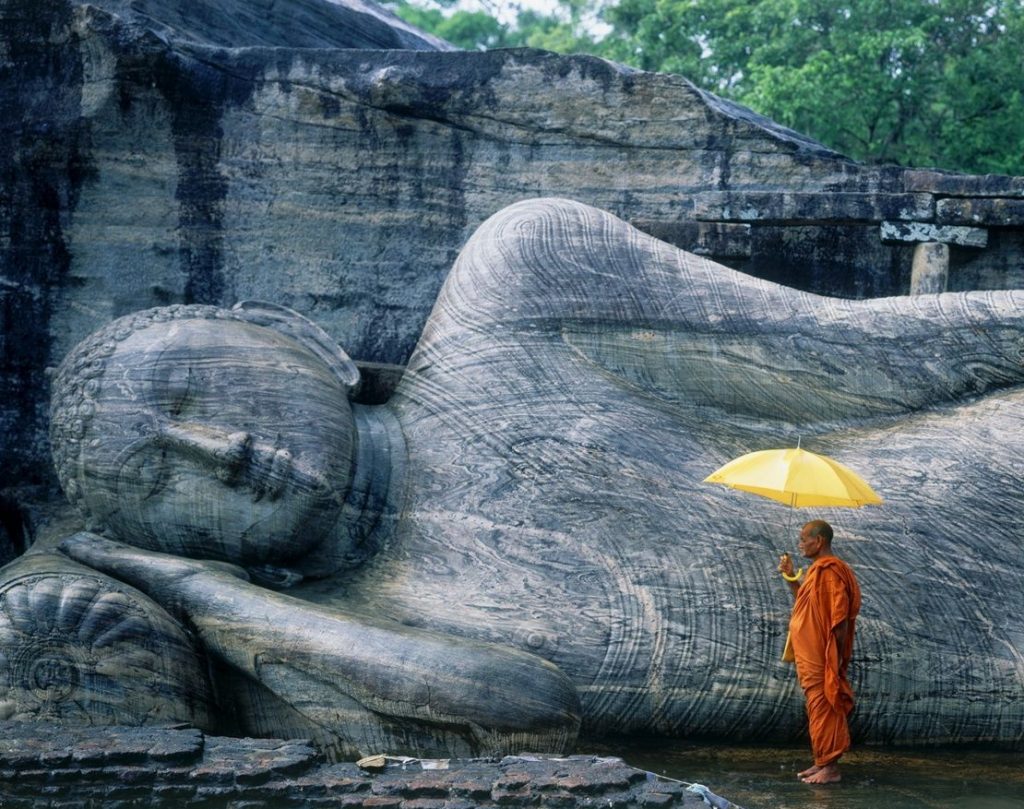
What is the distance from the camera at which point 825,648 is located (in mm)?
4969

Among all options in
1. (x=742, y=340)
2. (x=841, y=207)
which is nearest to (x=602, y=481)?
(x=742, y=340)

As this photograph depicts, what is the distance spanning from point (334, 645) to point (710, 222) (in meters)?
2.88

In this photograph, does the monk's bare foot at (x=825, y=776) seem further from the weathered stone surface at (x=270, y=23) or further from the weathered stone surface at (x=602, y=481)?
the weathered stone surface at (x=270, y=23)

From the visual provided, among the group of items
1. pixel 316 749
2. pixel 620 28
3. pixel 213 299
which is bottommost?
pixel 316 749

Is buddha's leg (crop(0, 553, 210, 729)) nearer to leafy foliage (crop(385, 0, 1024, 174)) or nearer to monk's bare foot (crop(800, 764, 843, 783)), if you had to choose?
monk's bare foot (crop(800, 764, 843, 783))

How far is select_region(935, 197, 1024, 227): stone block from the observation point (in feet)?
22.0

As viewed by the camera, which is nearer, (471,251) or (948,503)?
(948,503)

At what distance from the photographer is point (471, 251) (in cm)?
599

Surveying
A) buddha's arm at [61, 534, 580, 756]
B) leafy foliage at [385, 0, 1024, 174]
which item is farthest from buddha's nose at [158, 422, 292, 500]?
leafy foliage at [385, 0, 1024, 174]

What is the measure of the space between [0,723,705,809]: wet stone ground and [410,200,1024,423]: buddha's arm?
1.83 m

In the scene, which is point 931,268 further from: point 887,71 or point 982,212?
point 887,71

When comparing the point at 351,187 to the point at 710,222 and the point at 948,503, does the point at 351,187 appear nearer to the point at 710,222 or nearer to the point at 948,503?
the point at 710,222

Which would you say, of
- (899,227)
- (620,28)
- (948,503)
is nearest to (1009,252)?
(899,227)

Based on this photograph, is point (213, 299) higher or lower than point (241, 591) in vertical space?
higher
